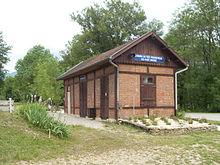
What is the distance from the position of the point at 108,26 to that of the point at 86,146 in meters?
30.2

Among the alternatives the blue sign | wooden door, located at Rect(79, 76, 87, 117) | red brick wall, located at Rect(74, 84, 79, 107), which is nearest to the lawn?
the blue sign

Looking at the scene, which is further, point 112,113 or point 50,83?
point 50,83

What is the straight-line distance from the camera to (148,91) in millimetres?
13867

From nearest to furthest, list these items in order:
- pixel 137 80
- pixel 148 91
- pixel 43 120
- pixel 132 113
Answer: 1. pixel 43 120
2. pixel 132 113
3. pixel 137 80
4. pixel 148 91

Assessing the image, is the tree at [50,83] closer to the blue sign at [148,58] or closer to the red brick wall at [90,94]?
the red brick wall at [90,94]

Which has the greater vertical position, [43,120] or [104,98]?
[104,98]

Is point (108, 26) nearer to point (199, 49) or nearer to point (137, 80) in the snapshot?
point (199, 49)

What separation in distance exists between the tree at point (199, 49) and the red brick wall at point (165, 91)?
13.4 m

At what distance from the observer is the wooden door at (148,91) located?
13.7m

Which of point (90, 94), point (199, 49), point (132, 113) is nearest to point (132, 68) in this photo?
point (132, 113)

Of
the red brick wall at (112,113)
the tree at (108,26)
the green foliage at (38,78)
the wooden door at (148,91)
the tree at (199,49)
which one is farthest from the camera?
the tree at (108,26)

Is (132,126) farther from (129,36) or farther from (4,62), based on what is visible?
(4,62)

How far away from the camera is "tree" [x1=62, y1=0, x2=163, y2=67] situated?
116ft

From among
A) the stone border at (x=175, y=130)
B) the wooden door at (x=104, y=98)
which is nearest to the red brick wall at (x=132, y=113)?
the wooden door at (x=104, y=98)
